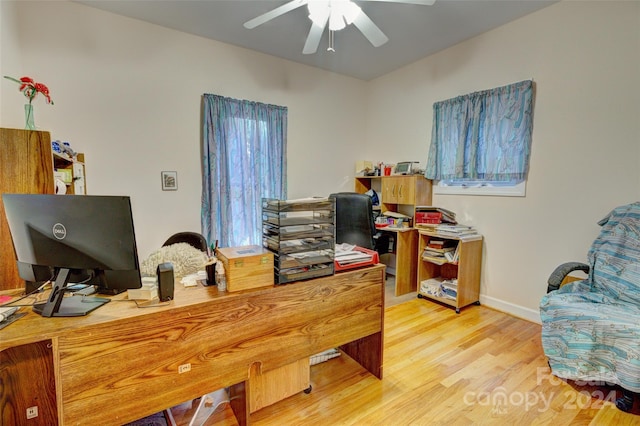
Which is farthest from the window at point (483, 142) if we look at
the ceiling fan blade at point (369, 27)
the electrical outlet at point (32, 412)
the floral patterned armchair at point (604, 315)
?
the electrical outlet at point (32, 412)

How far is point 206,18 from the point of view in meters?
2.72

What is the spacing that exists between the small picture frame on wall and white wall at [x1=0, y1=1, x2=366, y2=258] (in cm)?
4

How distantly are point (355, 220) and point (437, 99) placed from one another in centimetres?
174

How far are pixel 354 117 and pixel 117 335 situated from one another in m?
3.94

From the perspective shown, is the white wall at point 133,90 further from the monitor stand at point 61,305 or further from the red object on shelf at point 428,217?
the monitor stand at point 61,305

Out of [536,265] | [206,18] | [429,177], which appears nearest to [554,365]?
[536,265]

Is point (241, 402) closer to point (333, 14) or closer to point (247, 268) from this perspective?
point (247, 268)

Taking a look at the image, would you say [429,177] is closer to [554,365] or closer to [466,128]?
[466,128]

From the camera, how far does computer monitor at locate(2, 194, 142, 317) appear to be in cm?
107

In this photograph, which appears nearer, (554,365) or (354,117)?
(554,365)

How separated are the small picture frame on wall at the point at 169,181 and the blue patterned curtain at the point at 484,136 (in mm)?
2789

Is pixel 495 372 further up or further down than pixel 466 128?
further down

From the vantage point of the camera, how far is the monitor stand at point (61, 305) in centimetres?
109

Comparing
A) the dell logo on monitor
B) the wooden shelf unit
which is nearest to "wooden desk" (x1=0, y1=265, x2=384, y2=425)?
the dell logo on monitor
